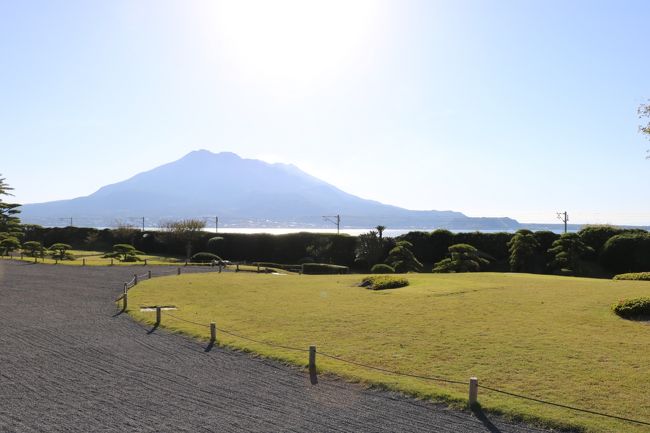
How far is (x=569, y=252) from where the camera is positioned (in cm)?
4591

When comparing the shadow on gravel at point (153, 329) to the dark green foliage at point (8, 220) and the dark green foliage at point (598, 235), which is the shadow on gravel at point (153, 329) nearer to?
the dark green foliage at point (598, 235)

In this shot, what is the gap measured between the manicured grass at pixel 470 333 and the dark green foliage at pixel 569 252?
16.5 metres

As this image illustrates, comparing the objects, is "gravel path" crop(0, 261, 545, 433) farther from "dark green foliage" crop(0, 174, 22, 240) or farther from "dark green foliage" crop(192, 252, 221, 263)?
"dark green foliage" crop(0, 174, 22, 240)

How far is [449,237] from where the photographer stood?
56.8 m

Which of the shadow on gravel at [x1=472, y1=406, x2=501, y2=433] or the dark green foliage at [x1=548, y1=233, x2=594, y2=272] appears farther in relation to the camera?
the dark green foliage at [x1=548, y1=233, x2=594, y2=272]

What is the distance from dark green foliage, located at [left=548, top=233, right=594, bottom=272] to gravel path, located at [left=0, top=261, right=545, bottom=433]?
38.7 m

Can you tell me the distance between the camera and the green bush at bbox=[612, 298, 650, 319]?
63.3ft

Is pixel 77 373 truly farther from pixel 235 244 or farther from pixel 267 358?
pixel 235 244

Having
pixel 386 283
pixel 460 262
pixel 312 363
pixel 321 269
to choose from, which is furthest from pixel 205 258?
pixel 312 363

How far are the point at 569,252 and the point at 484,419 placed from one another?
40.3 meters

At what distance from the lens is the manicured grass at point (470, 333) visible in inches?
468

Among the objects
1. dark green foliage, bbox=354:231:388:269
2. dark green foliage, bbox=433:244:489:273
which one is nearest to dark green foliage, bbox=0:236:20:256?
dark green foliage, bbox=354:231:388:269

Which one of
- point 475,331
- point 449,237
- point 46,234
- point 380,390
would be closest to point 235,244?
point 449,237

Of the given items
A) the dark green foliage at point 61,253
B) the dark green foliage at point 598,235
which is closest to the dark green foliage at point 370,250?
the dark green foliage at point 598,235
